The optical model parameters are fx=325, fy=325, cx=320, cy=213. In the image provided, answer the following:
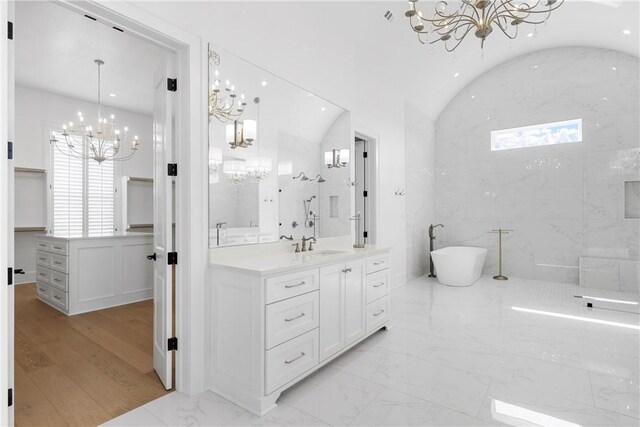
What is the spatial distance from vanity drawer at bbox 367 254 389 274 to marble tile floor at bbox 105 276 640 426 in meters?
0.68

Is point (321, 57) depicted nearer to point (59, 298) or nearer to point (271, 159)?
point (271, 159)

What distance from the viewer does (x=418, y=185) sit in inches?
239

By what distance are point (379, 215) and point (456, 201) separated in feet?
8.30

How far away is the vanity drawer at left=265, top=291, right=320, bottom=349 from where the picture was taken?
2.04 m

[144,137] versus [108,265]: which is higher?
[144,137]

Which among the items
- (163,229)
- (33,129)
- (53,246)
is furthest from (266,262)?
(33,129)

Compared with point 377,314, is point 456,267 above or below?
Answer: above

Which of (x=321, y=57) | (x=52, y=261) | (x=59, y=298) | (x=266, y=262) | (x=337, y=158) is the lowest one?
(x=59, y=298)

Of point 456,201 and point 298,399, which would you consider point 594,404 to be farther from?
point 456,201

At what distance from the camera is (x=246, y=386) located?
206cm

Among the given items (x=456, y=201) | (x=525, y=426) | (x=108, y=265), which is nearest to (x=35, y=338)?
(x=108, y=265)

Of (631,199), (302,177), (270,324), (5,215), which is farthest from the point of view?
(631,199)

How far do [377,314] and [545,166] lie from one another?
4.50 meters

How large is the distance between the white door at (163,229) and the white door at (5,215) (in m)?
0.82
